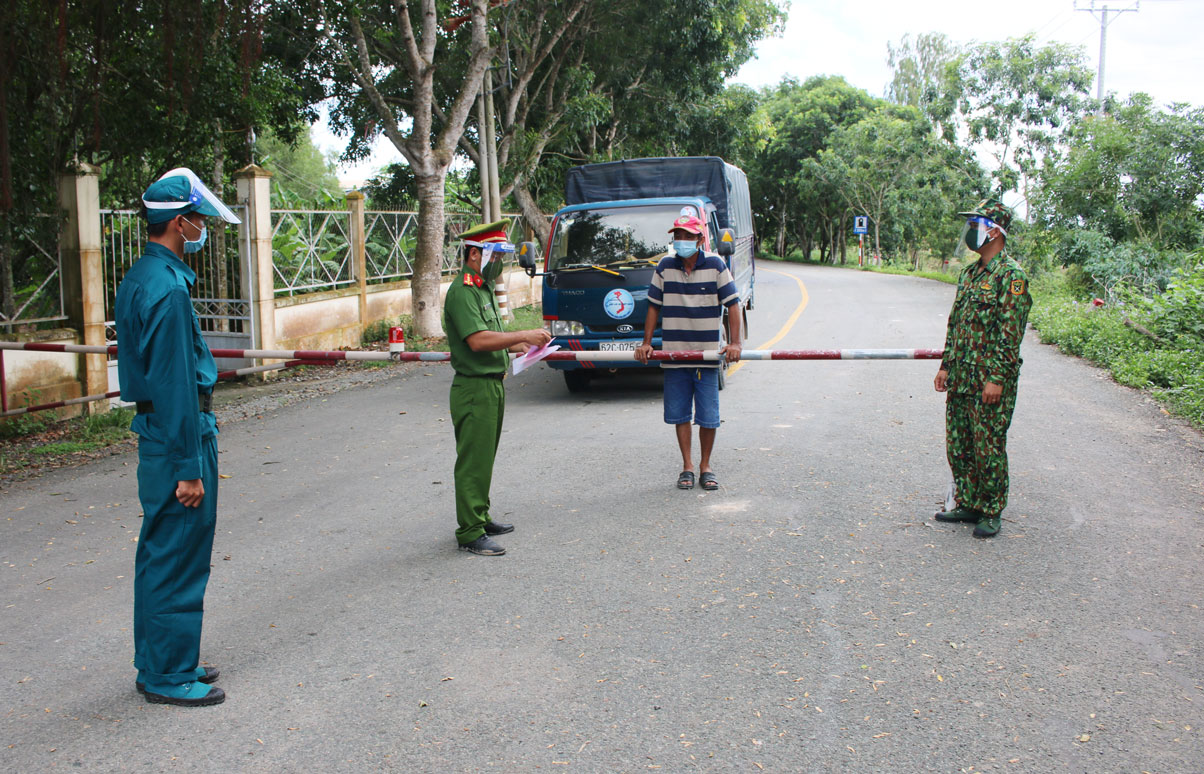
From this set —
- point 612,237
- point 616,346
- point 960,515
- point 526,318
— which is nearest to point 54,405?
point 616,346

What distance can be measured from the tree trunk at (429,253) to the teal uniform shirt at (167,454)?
11.9m

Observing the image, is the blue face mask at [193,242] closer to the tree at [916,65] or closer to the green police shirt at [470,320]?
the green police shirt at [470,320]

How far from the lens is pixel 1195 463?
7227 millimetres

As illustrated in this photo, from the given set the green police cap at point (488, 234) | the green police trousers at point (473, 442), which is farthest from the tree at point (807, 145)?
the green police trousers at point (473, 442)

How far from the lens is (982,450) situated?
18.3 feet

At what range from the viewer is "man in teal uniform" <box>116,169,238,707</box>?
3.54 m

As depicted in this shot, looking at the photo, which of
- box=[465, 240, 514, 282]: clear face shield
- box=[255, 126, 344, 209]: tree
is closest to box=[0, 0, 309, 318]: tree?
box=[465, 240, 514, 282]: clear face shield

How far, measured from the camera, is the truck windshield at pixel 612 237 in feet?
33.3

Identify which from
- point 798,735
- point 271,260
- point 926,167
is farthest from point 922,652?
point 926,167

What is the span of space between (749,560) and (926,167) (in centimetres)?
3297

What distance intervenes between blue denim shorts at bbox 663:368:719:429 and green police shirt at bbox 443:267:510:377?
1657 mm

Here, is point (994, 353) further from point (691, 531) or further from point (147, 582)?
point (147, 582)

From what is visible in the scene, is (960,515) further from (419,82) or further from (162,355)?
(419,82)

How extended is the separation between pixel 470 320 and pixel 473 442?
696 mm
